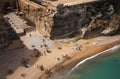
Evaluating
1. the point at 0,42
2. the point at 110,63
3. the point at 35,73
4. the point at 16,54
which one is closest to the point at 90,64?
the point at 110,63

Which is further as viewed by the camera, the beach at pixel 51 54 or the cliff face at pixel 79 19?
the cliff face at pixel 79 19

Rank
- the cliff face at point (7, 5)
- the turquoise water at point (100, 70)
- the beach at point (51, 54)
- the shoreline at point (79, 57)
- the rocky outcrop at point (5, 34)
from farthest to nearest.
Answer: the cliff face at point (7, 5) → the rocky outcrop at point (5, 34) → the shoreline at point (79, 57) → the turquoise water at point (100, 70) → the beach at point (51, 54)

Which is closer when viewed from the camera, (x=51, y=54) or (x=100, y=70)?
(x=100, y=70)

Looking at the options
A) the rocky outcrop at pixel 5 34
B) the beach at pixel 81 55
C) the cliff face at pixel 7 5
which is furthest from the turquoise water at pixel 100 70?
the cliff face at pixel 7 5

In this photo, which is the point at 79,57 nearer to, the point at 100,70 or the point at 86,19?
the point at 100,70

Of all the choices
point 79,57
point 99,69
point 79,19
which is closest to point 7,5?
point 79,19

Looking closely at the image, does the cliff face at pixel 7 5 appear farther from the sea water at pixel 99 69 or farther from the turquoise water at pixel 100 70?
the turquoise water at pixel 100 70

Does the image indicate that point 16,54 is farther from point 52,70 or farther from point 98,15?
point 98,15
